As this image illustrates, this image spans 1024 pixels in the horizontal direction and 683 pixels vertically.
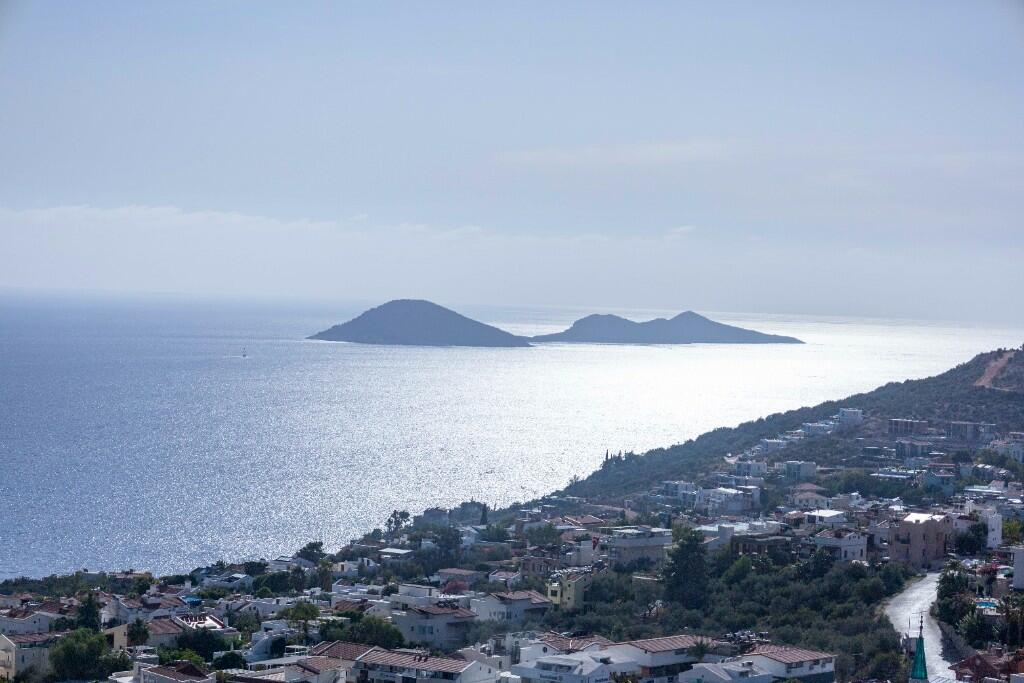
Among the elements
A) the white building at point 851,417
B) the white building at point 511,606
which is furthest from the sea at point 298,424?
the white building at point 511,606

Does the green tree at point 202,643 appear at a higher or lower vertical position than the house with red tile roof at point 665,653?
lower

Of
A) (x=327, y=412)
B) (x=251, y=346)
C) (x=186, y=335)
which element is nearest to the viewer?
(x=327, y=412)

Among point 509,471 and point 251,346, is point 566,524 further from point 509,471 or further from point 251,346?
point 251,346

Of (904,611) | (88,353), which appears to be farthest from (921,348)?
(904,611)

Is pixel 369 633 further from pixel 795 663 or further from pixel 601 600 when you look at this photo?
pixel 795 663

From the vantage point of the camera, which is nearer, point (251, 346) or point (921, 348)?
point (251, 346)

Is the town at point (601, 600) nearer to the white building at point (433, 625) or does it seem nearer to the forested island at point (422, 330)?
the white building at point (433, 625)
